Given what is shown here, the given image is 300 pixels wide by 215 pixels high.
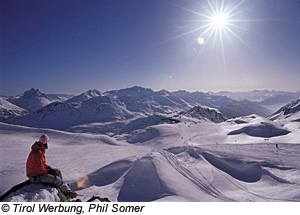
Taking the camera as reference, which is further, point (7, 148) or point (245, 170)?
point (7, 148)

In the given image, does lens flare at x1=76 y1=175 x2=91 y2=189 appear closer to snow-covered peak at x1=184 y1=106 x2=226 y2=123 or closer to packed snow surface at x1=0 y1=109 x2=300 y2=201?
packed snow surface at x1=0 y1=109 x2=300 y2=201

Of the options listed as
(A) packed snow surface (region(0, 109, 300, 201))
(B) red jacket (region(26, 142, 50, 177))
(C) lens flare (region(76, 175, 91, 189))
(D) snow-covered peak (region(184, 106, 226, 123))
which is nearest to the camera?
(B) red jacket (region(26, 142, 50, 177))

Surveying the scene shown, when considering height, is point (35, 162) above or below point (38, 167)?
above

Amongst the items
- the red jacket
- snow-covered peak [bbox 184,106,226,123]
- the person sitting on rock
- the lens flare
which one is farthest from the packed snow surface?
snow-covered peak [bbox 184,106,226,123]

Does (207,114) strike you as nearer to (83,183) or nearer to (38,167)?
(83,183)

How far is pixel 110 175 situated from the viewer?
10711 millimetres

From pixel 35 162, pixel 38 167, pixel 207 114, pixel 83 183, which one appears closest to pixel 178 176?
pixel 83 183

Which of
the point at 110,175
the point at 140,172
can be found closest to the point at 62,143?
the point at 110,175

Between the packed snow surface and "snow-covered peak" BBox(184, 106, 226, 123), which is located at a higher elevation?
"snow-covered peak" BBox(184, 106, 226, 123)

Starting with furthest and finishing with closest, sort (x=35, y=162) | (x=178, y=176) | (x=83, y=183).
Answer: (x=178, y=176), (x=83, y=183), (x=35, y=162)

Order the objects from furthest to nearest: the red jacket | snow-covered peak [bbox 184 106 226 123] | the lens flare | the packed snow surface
→ snow-covered peak [bbox 184 106 226 123] < the lens flare < the packed snow surface < the red jacket
